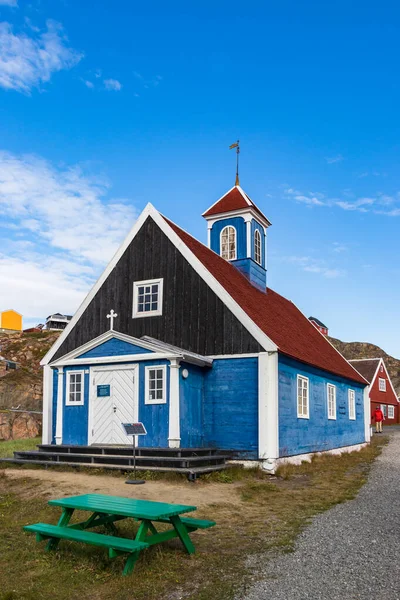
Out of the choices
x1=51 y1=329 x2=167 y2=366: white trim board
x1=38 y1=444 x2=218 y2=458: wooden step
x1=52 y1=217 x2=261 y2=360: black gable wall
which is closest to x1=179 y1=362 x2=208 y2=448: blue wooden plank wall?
x1=38 y1=444 x2=218 y2=458: wooden step

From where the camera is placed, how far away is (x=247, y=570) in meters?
6.94

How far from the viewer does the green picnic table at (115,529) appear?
6871 mm

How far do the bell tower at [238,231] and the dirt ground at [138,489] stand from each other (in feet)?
33.8

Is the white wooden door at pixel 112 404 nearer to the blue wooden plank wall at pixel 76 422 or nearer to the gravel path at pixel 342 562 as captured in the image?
the blue wooden plank wall at pixel 76 422

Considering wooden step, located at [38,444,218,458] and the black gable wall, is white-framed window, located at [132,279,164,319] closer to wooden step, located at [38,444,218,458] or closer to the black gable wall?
the black gable wall

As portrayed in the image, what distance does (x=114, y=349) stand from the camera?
678 inches

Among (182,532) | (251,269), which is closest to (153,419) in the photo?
(251,269)

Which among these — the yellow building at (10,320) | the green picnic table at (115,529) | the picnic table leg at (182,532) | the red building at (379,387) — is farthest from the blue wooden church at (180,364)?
the yellow building at (10,320)

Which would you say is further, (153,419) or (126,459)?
(153,419)

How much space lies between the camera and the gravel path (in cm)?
616

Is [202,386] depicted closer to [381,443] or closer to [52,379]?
[52,379]

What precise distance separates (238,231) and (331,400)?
7.43m

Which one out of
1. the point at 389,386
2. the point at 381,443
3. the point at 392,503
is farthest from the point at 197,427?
the point at 389,386

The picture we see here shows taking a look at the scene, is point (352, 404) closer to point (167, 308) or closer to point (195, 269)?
point (167, 308)
